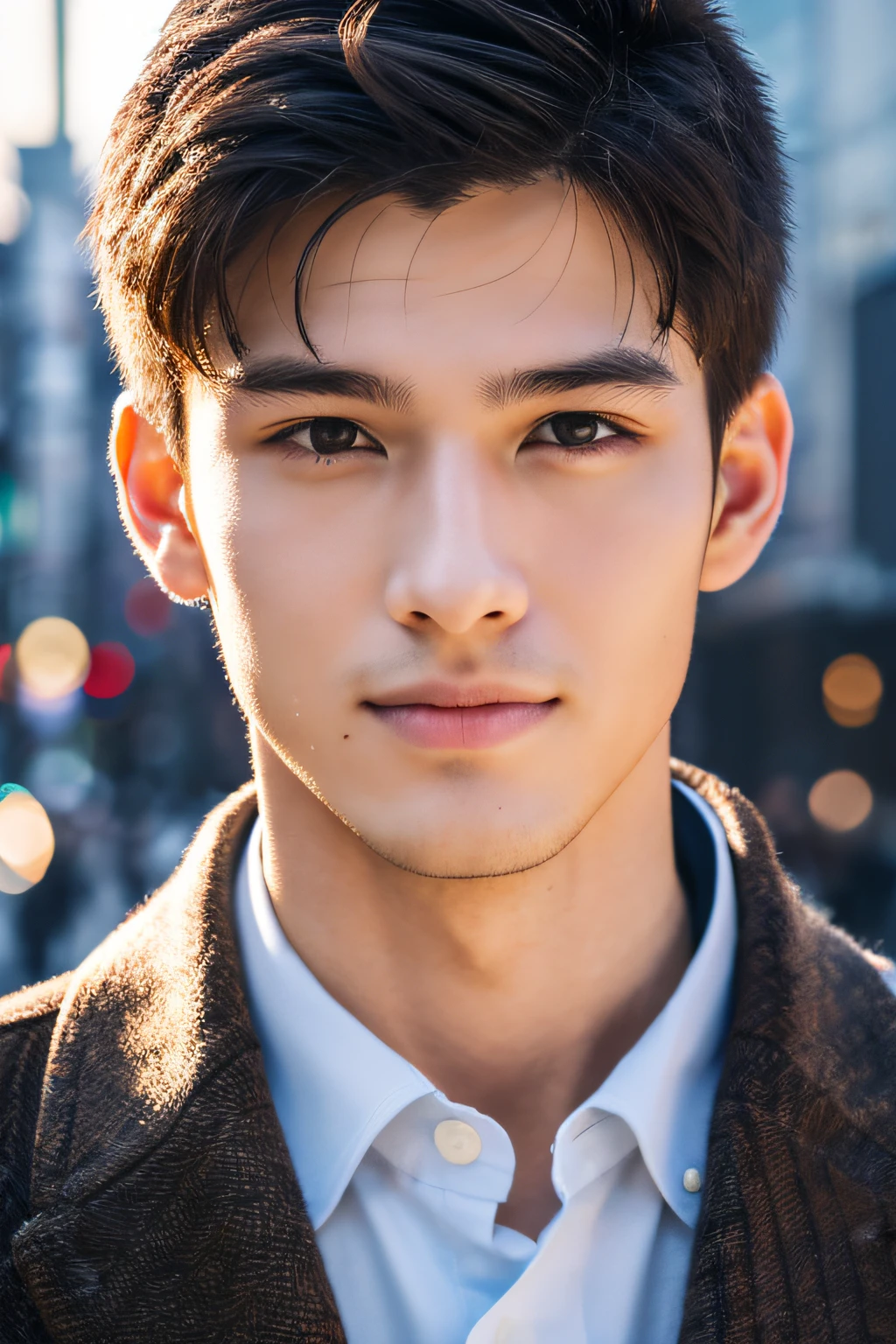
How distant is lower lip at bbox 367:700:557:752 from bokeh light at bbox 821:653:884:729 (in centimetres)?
1222

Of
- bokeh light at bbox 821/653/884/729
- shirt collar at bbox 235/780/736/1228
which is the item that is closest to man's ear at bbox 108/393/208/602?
shirt collar at bbox 235/780/736/1228

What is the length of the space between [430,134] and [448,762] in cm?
88

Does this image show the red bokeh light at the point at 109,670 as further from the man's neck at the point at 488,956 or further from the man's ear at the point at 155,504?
the man's neck at the point at 488,956

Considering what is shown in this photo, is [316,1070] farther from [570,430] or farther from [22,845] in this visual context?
[22,845]

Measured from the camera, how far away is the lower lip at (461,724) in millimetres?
1688

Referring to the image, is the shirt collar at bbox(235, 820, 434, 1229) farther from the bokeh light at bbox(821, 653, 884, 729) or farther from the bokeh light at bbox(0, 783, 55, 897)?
the bokeh light at bbox(821, 653, 884, 729)

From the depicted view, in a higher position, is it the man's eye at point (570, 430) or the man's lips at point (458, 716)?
the man's eye at point (570, 430)

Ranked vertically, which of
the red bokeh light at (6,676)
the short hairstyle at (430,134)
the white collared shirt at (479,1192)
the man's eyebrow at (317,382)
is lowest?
the white collared shirt at (479,1192)

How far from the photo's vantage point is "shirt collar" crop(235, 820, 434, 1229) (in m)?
1.78

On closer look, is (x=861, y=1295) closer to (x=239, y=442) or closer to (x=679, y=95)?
(x=239, y=442)

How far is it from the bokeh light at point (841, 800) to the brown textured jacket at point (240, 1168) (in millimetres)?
10504

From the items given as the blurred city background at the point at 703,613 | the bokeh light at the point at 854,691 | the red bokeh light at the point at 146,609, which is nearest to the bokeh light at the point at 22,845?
the blurred city background at the point at 703,613

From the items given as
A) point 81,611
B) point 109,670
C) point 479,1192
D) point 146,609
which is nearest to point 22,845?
point 109,670

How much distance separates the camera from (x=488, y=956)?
1934 mm
